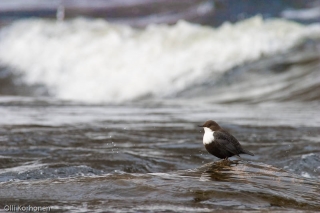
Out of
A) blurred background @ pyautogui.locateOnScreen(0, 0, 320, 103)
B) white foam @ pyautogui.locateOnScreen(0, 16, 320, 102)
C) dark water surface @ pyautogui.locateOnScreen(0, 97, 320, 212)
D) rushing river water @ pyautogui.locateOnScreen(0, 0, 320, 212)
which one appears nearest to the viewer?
dark water surface @ pyautogui.locateOnScreen(0, 97, 320, 212)

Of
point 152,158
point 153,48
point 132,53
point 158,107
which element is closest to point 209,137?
point 152,158

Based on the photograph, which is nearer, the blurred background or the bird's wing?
the bird's wing

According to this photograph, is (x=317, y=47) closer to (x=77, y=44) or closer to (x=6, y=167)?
(x=77, y=44)

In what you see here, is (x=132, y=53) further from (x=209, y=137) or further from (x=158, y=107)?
(x=209, y=137)

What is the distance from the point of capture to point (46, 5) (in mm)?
26938

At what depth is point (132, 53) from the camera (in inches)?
848

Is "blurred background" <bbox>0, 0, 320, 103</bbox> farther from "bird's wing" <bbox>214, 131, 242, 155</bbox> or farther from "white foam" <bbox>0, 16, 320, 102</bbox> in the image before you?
"bird's wing" <bbox>214, 131, 242, 155</bbox>

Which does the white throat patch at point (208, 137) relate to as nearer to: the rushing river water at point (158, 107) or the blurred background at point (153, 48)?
the rushing river water at point (158, 107)

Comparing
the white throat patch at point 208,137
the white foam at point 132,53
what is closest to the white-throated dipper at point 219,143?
the white throat patch at point 208,137

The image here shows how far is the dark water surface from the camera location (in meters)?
5.36

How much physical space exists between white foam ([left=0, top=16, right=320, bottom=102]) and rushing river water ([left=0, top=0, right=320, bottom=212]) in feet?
0.17

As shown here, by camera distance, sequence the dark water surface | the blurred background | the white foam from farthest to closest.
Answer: the white foam
the blurred background
the dark water surface

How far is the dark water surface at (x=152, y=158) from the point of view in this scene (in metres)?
5.36

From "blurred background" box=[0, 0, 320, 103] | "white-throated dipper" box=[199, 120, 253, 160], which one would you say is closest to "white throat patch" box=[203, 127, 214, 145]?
"white-throated dipper" box=[199, 120, 253, 160]
